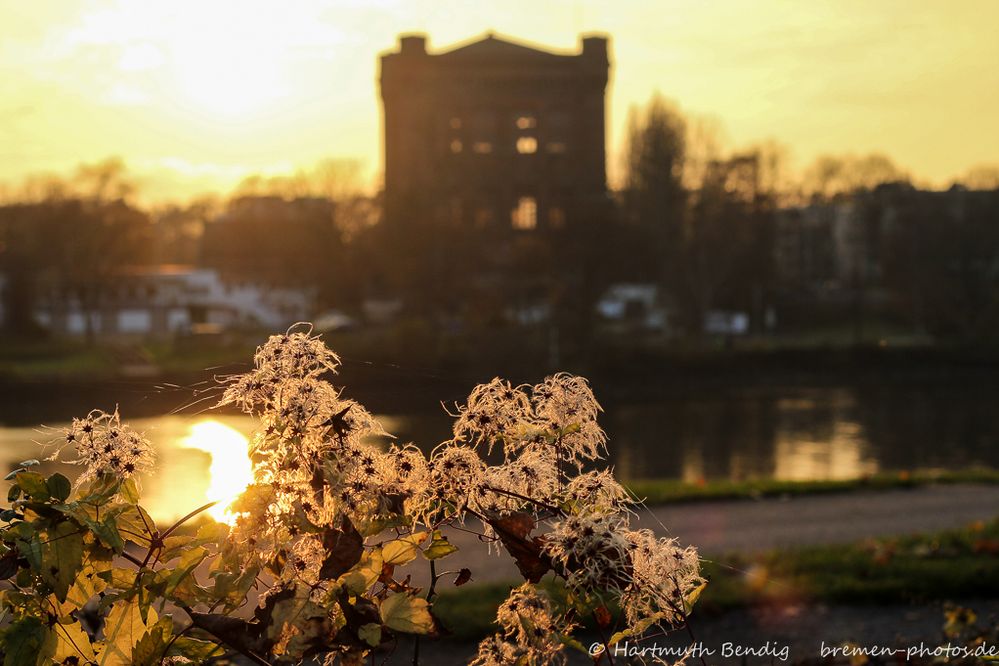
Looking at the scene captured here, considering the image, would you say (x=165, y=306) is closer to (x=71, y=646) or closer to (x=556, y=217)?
(x=556, y=217)

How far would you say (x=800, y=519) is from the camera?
10.7 m

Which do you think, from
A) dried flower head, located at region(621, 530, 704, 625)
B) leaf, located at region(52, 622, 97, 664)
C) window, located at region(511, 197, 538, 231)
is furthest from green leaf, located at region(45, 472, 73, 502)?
window, located at region(511, 197, 538, 231)

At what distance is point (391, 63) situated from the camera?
61.0 m

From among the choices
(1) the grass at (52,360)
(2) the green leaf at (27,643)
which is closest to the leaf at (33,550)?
(2) the green leaf at (27,643)

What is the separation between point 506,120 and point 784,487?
165ft

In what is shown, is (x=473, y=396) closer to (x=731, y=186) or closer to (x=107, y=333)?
(x=731, y=186)

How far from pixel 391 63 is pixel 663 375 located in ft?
96.6

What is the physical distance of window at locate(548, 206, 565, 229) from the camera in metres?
56.5

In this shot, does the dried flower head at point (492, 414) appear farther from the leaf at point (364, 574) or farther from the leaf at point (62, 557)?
the leaf at point (62, 557)

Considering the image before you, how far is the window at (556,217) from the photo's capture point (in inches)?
2226

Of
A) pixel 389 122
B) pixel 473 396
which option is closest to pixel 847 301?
pixel 389 122

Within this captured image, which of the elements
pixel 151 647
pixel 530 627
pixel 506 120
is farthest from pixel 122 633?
pixel 506 120

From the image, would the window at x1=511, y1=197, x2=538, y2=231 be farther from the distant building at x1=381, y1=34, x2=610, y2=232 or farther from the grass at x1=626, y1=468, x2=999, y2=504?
the grass at x1=626, y1=468, x2=999, y2=504

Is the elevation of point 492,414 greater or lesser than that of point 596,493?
greater
